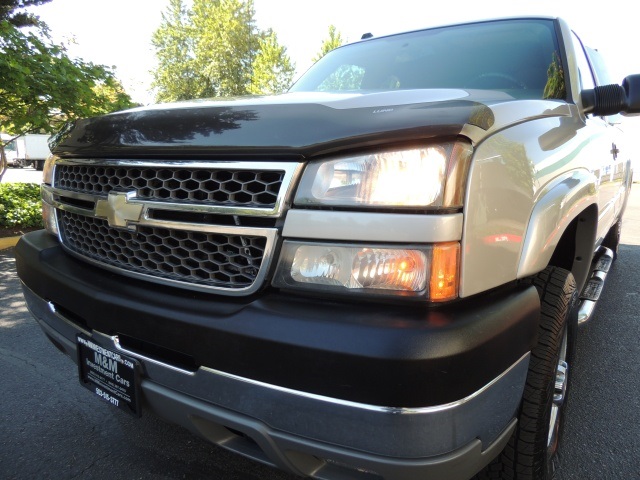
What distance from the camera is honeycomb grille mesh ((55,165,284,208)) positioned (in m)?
1.33

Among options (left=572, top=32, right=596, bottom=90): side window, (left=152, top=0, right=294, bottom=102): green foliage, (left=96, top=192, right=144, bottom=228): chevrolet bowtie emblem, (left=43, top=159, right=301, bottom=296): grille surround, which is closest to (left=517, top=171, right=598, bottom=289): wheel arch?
(left=43, top=159, right=301, bottom=296): grille surround

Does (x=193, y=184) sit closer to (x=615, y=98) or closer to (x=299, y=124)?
(x=299, y=124)

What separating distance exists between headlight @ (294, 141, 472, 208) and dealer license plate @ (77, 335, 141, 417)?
78 centimetres

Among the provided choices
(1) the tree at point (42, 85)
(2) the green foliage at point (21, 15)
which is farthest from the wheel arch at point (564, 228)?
(2) the green foliage at point (21, 15)

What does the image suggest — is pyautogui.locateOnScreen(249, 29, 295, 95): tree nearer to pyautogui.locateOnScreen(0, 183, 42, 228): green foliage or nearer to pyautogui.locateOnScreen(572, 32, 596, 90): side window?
pyautogui.locateOnScreen(0, 183, 42, 228): green foliage

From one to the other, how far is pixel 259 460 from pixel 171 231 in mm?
741

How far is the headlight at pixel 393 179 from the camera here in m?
1.17

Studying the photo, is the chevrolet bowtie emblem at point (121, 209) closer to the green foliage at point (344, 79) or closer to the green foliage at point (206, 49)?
the green foliage at point (344, 79)

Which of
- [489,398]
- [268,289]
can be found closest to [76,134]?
[268,289]

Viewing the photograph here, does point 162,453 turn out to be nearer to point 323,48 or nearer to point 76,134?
point 76,134

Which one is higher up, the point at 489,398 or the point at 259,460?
the point at 489,398

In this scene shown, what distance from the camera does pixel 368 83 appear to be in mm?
2852

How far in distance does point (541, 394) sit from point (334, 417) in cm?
78

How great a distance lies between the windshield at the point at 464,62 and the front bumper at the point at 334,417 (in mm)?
1342
